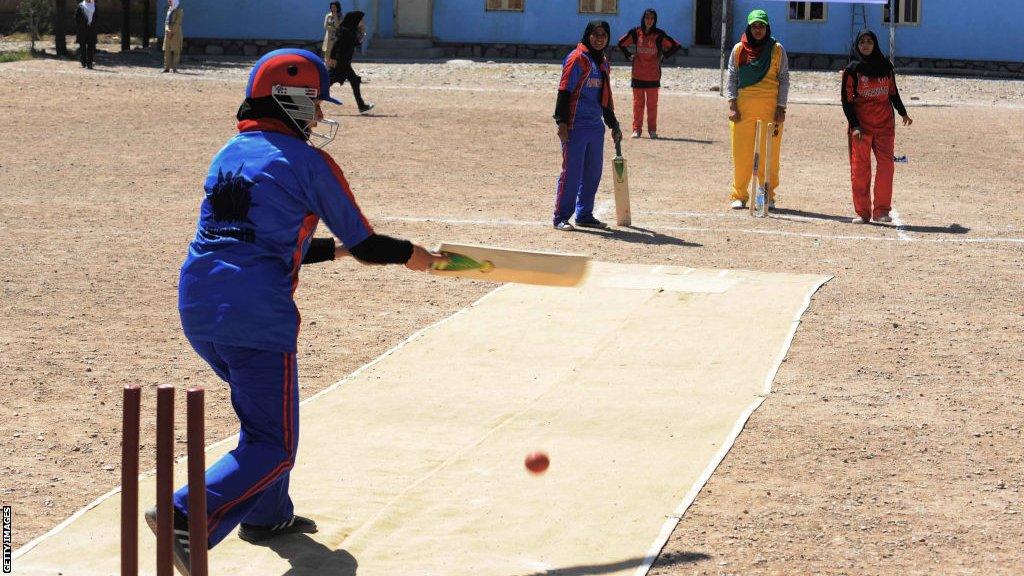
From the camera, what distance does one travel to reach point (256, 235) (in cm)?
495

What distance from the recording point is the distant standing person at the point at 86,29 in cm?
2969

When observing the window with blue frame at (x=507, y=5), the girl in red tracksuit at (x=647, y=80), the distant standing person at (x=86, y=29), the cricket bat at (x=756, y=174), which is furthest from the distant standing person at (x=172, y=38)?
the cricket bat at (x=756, y=174)

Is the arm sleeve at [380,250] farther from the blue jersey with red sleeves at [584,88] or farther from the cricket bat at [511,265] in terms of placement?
the blue jersey with red sleeves at [584,88]

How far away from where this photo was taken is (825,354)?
28.3 feet

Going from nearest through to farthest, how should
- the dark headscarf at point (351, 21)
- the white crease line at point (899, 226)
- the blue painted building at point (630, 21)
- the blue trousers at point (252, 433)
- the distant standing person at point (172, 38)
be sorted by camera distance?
the blue trousers at point (252, 433), the white crease line at point (899, 226), the dark headscarf at point (351, 21), the distant standing person at point (172, 38), the blue painted building at point (630, 21)

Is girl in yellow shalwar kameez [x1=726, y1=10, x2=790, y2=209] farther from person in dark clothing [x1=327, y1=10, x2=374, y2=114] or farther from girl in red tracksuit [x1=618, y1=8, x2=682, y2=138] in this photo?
person in dark clothing [x1=327, y1=10, x2=374, y2=114]

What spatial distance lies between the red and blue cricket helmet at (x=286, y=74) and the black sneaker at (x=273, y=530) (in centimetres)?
169

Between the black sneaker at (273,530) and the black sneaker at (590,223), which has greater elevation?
the black sneaker at (590,223)

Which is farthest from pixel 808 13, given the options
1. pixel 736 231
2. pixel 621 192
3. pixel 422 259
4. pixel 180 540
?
pixel 180 540

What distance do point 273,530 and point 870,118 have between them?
30.6 feet

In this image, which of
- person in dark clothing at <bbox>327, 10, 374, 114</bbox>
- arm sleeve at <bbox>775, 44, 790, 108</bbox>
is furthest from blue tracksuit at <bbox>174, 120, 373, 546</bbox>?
person in dark clothing at <bbox>327, 10, 374, 114</bbox>

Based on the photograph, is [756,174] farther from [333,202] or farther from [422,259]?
[333,202]

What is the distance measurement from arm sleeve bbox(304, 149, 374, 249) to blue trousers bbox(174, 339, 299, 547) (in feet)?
1.65

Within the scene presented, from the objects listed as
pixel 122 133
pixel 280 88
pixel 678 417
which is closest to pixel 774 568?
pixel 678 417
